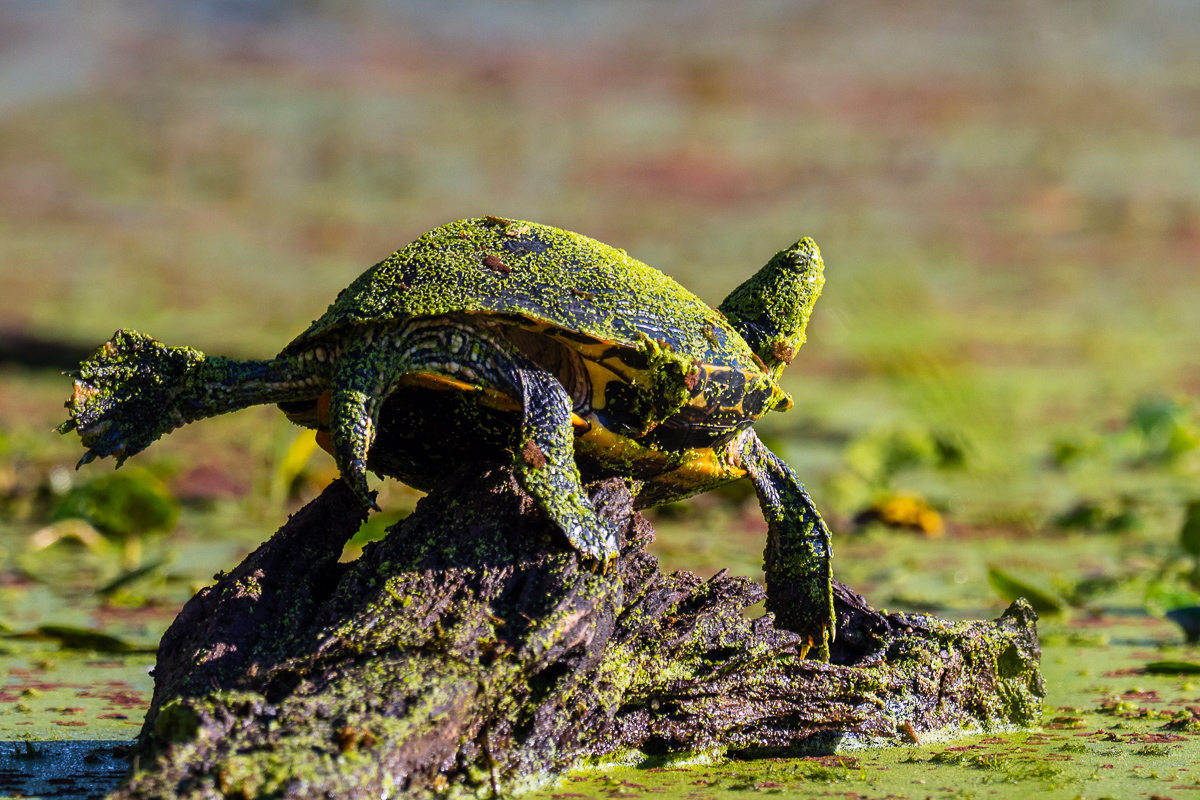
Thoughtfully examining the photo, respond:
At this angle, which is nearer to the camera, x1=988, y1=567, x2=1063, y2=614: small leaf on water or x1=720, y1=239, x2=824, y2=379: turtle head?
x1=720, y1=239, x2=824, y2=379: turtle head

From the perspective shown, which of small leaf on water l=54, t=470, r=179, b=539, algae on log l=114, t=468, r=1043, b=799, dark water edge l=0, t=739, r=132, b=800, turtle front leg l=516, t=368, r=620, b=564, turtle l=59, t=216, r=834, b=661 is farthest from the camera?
small leaf on water l=54, t=470, r=179, b=539

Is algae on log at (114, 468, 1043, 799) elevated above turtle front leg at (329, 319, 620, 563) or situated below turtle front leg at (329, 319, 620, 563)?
below

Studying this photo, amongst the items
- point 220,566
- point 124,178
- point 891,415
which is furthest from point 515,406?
point 124,178

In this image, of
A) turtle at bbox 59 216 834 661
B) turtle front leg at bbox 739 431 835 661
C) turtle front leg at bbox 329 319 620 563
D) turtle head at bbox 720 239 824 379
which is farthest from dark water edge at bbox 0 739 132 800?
turtle head at bbox 720 239 824 379

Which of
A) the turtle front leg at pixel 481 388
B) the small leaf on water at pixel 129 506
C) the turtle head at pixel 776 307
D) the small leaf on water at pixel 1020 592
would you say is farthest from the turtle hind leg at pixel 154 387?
the small leaf on water at pixel 1020 592

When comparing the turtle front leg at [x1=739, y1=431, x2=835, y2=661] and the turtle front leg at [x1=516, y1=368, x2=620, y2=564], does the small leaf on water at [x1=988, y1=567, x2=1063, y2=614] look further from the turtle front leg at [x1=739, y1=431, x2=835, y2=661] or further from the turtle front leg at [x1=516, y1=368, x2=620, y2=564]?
the turtle front leg at [x1=516, y1=368, x2=620, y2=564]

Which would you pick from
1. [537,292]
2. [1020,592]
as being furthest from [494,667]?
[1020,592]

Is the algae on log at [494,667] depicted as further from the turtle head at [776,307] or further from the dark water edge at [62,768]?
the turtle head at [776,307]

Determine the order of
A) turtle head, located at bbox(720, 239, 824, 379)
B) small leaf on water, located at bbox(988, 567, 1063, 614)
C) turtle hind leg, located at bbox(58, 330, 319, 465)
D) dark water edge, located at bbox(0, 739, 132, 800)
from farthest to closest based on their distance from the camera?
small leaf on water, located at bbox(988, 567, 1063, 614) → turtle head, located at bbox(720, 239, 824, 379) → turtle hind leg, located at bbox(58, 330, 319, 465) → dark water edge, located at bbox(0, 739, 132, 800)
